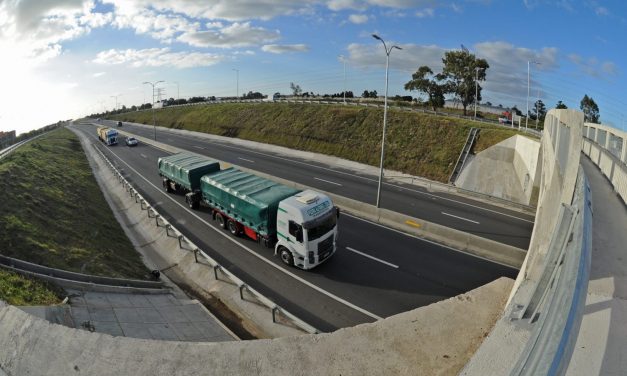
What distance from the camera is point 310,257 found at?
16.0 metres

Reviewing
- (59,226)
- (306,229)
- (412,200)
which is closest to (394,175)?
(412,200)

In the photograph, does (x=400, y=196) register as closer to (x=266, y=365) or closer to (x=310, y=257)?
(x=310, y=257)

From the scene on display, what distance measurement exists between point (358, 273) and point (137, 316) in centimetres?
932

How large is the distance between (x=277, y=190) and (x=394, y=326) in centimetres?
1050

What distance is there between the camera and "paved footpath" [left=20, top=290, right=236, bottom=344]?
10.3 metres

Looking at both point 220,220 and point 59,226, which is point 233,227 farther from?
point 59,226

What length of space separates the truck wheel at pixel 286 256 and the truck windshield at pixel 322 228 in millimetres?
1644

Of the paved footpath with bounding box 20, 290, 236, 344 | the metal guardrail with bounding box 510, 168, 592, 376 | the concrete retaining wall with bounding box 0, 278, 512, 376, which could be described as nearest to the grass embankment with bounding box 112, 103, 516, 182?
the concrete retaining wall with bounding box 0, 278, 512, 376

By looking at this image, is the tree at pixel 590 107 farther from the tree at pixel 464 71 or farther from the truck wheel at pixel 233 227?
the truck wheel at pixel 233 227

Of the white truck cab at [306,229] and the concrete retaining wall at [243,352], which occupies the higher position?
the white truck cab at [306,229]

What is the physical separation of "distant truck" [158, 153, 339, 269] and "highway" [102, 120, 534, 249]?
35.1ft

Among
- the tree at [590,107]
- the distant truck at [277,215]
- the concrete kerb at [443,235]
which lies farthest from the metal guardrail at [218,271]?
the tree at [590,107]

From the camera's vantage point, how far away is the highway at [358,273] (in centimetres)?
1385

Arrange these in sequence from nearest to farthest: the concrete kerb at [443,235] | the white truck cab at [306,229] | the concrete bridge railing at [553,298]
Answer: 1. the concrete bridge railing at [553,298]
2. the white truck cab at [306,229]
3. the concrete kerb at [443,235]
